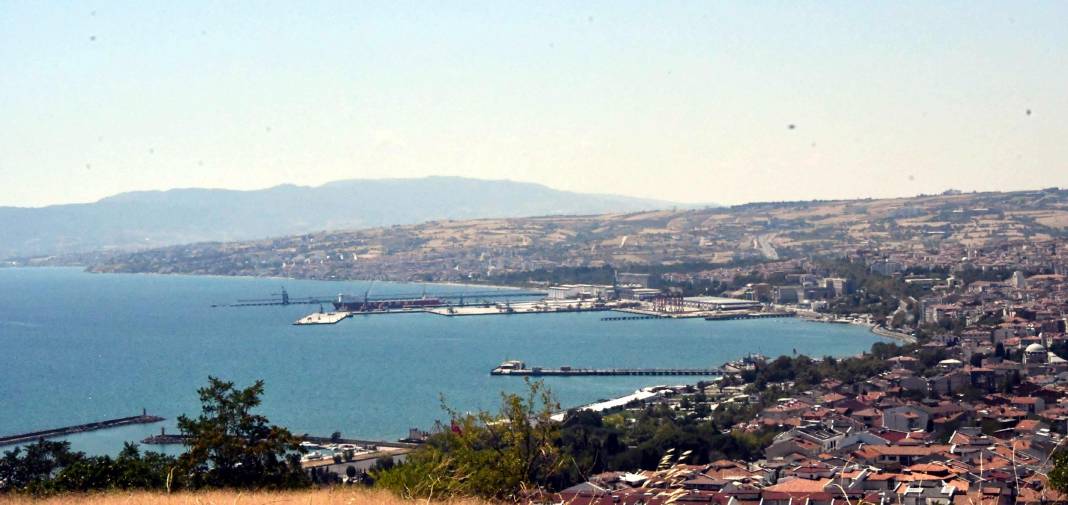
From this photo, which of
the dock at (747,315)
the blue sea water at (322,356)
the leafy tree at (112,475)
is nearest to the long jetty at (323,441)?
the blue sea water at (322,356)

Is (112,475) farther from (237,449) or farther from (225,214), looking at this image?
(225,214)

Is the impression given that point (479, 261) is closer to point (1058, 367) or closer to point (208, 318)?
point (208, 318)

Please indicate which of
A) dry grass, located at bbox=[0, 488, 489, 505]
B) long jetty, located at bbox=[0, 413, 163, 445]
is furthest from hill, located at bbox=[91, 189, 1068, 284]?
dry grass, located at bbox=[0, 488, 489, 505]

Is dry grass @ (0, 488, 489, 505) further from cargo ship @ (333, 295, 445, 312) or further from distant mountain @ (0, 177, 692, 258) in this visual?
distant mountain @ (0, 177, 692, 258)

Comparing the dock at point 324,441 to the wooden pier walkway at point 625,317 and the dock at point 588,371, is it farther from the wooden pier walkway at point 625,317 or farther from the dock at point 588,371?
the wooden pier walkway at point 625,317

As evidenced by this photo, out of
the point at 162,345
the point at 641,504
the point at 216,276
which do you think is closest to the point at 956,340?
the point at 162,345

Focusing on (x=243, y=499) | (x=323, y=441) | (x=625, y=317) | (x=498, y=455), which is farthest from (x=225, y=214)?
(x=243, y=499)
